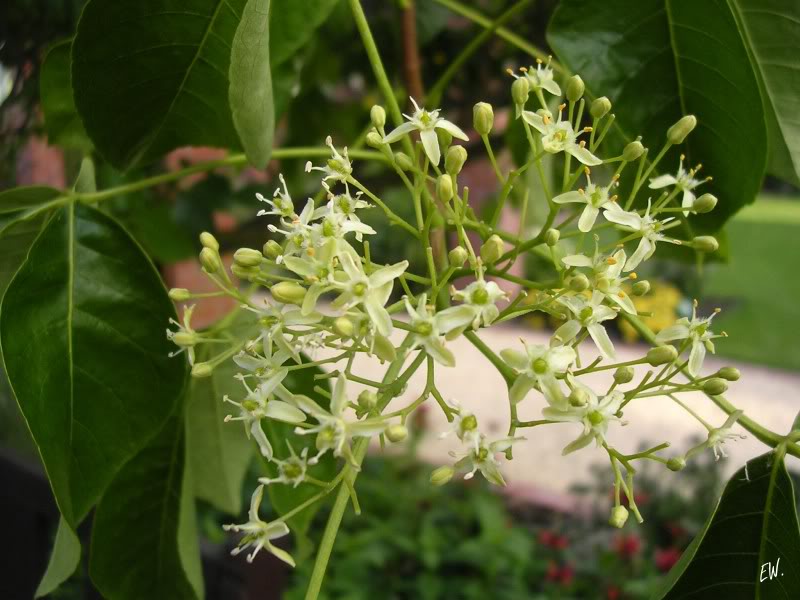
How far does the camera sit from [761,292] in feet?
23.3

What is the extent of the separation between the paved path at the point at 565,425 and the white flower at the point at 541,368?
2.66 m

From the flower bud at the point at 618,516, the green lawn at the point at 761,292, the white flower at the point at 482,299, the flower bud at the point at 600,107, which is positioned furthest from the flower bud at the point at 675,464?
the green lawn at the point at 761,292

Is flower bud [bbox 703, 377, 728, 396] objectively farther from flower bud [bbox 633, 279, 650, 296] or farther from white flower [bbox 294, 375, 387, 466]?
white flower [bbox 294, 375, 387, 466]

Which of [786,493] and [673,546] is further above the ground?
[786,493]

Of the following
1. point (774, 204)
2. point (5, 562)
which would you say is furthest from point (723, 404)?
point (774, 204)

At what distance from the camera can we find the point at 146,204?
1.31m

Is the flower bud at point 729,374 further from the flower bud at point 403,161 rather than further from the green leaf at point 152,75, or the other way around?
the green leaf at point 152,75

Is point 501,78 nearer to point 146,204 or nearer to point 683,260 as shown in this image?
point 146,204

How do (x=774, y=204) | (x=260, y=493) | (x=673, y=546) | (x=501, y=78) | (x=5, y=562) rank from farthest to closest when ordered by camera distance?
(x=774, y=204) → (x=673, y=546) → (x=5, y=562) → (x=501, y=78) → (x=260, y=493)

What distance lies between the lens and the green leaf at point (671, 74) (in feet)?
2.13

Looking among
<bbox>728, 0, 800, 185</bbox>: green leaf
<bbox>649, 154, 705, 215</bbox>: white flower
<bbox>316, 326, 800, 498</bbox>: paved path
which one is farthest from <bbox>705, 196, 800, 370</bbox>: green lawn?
<bbox>649, 154, 705, 215</bbox>: white flower

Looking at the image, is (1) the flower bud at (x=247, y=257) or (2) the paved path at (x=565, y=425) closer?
(1) the flower bud at (x=247, y=257)

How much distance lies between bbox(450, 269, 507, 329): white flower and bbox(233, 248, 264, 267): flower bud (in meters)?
0.14

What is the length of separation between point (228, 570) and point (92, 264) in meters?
1.31
